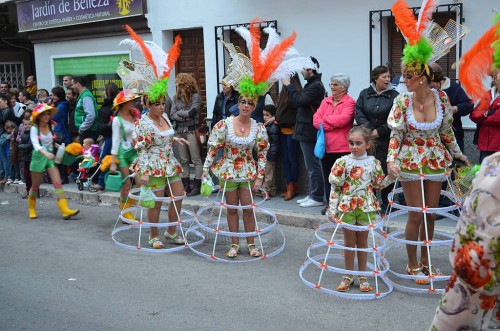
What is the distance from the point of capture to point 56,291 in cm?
644

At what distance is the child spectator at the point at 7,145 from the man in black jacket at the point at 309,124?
6.67 m

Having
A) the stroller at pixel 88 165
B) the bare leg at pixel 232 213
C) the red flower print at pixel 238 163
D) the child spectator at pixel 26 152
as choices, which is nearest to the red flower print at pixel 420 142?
the red flower print at pixel 238 163

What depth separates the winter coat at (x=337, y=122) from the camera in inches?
339

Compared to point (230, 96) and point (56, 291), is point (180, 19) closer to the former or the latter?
point (230, 96)

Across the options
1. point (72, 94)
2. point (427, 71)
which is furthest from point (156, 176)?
point (72, 94)

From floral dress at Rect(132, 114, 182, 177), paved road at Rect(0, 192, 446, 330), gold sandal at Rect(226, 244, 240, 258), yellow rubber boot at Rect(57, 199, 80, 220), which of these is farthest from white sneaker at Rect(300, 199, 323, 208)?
yellow rubber boot at Rect(57, 199, 80, 220)

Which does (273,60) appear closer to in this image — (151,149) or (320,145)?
(320,145)

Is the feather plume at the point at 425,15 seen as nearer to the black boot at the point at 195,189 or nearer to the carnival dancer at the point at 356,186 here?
the carnival dancer at the point at 356,186

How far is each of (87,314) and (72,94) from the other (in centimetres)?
802

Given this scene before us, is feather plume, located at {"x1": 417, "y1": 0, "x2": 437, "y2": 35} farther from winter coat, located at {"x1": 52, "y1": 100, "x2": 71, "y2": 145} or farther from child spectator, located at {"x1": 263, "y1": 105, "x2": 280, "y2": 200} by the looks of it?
winter coat, located at {"x1": 52, "y1": 100, "x2": 71, "y2": 145}

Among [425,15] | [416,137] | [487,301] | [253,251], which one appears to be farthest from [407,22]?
[487,301]

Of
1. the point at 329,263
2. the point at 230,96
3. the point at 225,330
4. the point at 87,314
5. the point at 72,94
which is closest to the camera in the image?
the point at 225,330

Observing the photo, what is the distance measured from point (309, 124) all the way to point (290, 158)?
3.06 ft

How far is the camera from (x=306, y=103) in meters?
9.27
